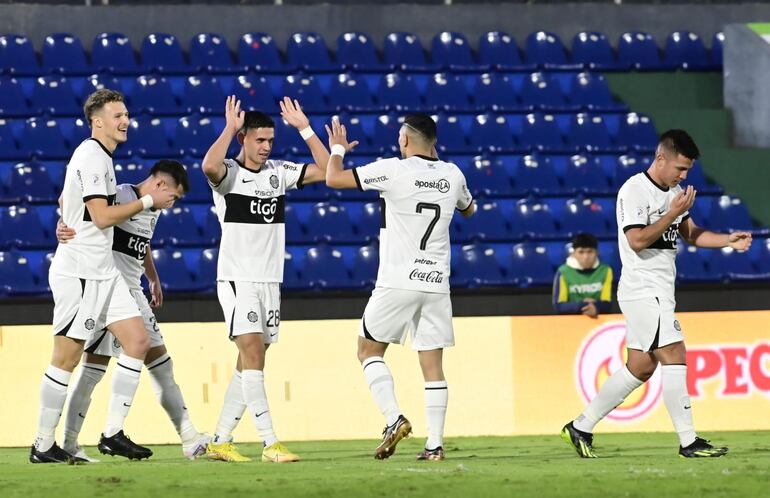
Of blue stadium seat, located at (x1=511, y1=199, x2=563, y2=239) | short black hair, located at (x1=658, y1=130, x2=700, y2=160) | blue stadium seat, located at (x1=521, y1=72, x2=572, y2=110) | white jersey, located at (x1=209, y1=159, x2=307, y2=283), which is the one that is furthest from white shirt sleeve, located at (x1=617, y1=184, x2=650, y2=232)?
blue stadium seat, located at (x1=521, y1=72, x2=572, y2=110)

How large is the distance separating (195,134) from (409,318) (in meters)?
7.99

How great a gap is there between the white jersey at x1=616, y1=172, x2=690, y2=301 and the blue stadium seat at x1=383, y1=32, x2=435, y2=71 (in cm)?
943

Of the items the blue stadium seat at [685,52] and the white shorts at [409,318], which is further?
the blue stadium seat at [685,52]

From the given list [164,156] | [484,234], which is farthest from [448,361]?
[164,156]

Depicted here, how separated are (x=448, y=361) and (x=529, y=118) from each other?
576cm

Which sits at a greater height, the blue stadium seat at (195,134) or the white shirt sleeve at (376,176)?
the blue stadium seat at (195,134)

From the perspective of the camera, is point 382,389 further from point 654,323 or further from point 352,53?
point 352,53

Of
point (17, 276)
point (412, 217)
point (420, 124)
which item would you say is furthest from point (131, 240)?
point (17, 276)

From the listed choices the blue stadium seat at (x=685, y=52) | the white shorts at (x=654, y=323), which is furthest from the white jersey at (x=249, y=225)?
the blue stadium seat at (x=685, y=52)

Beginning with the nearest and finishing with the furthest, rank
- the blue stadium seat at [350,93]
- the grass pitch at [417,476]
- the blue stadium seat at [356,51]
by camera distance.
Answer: the grass pitch at [417,476], the blue stadium seat at [350,93], the blue stadium seat at [356,51]

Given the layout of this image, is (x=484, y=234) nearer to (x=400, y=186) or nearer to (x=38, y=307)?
(x=38, y=307)

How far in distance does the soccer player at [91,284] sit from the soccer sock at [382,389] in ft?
4.88

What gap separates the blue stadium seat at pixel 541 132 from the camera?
1733 cm

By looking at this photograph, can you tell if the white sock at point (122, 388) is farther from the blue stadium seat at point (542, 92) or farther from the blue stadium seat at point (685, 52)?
the blue stadium seat at point (685, 52)
